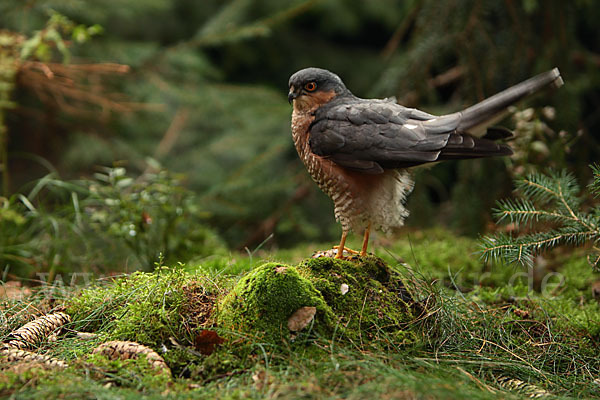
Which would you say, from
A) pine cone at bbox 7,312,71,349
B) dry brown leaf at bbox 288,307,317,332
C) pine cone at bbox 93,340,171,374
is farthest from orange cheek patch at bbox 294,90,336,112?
pine cone at bbox 7,312,71,349

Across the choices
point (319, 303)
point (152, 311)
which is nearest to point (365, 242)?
point (319, 303)

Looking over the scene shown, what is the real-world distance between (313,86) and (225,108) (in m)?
3.52

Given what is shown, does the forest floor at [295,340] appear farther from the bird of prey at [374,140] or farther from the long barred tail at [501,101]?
the long barred tail at [501,101]

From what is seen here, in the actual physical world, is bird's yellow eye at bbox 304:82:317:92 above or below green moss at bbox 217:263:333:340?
above

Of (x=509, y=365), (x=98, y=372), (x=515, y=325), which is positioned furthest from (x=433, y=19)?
(x=98, y=372)

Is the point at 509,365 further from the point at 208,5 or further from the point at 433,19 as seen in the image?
the point at 208,5

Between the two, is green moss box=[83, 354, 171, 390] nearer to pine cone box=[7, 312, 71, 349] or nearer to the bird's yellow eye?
pine cone box=[7, 312, 71, 349]

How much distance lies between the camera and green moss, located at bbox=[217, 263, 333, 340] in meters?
2.46

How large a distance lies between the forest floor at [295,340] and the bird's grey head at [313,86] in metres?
0.99

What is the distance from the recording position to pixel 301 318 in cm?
247

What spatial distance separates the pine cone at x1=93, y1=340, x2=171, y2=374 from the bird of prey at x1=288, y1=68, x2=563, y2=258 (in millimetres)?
1199

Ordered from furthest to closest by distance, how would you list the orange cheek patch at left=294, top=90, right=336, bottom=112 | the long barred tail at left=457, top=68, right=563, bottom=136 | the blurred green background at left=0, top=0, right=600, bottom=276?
1. the blurred green background at left=0, top=0, right=600, bottom=276
2. the orange cheek patch at left=294, top=90, right=336, bottom=112
3. the long barred tail at left=457, top=68, right=563, bottom=136

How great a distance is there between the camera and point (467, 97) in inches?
193

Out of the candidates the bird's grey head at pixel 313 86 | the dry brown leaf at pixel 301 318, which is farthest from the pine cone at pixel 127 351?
the bird's grey head at pixel 313 86
